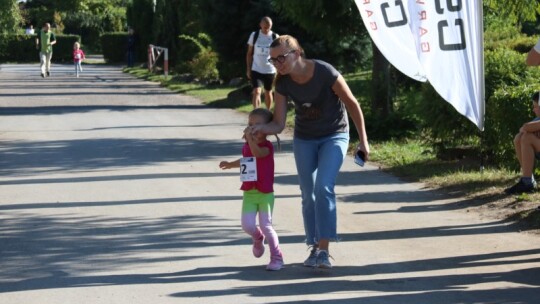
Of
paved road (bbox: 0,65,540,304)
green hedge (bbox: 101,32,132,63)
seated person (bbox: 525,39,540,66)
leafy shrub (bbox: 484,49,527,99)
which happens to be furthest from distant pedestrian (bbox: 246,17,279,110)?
green hedge (bbox: 101,32,132,63)

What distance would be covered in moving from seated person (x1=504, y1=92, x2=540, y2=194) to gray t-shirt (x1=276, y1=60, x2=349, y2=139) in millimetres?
2874

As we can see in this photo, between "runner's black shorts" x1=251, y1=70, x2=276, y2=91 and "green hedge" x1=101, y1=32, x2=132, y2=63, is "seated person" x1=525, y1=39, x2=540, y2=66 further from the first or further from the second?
"green hedge" x1=101, y1=32, x2=132, y2=63

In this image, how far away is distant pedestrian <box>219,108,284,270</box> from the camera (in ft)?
25.7

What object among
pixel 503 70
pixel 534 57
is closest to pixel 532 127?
pixel 534 57

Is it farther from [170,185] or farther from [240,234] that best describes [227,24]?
[240,234]

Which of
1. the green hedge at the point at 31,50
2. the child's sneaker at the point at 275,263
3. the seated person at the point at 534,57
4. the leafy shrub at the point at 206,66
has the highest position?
the seated person at the point at 534,57

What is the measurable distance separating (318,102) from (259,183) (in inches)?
29.5

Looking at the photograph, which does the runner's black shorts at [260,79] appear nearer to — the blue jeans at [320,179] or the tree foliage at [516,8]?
the tree foliage at [516,8]

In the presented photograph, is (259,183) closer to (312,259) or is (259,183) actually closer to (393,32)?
(312,259)

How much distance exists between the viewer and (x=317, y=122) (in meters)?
7.89

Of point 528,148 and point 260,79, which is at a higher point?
point 528,148

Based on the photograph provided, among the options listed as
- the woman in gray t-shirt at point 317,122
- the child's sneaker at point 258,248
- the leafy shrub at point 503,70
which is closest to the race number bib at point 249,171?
the woman in gray t-shirt at point 317,122

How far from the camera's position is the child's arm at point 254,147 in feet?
25.6

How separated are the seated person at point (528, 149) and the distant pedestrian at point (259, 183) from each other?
3.31 metres
